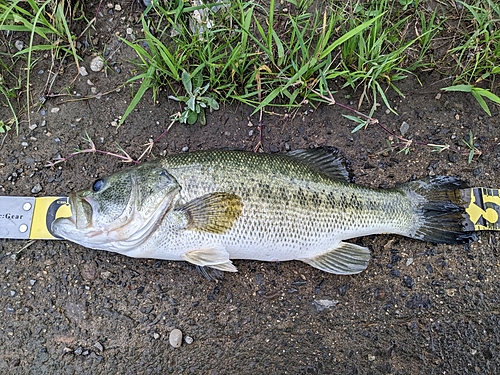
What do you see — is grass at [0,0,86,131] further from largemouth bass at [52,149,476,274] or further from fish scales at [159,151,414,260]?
fish scales at [159,151,414,260]

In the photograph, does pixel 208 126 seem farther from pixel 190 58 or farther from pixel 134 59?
pixel 134 59

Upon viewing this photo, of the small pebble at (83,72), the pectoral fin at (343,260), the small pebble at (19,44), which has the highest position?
the small pebble at (19,44)

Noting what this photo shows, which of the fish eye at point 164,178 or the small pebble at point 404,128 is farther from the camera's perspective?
the small pebble at point 404,128

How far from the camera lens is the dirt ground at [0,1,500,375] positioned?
2627mm

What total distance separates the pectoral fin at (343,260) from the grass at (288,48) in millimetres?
937

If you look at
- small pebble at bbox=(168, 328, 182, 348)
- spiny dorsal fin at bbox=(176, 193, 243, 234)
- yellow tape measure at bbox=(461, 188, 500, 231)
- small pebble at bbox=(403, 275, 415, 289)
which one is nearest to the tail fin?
yellow tape measure at bbox=(461, 188, 500, 231)

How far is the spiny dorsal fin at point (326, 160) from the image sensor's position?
2.69 m

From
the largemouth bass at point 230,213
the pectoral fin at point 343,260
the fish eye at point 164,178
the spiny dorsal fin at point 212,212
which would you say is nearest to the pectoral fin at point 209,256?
the largemouth bass at point 230,213

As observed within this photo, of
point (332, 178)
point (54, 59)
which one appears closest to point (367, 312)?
point (332, 178)

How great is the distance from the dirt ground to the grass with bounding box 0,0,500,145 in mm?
163

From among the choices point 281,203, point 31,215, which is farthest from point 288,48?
point 31,215

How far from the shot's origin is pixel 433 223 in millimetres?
2662

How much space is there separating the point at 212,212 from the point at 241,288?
0.71 meters

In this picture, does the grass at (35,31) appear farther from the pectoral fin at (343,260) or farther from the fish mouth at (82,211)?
the pectoral fin at (343,260)
